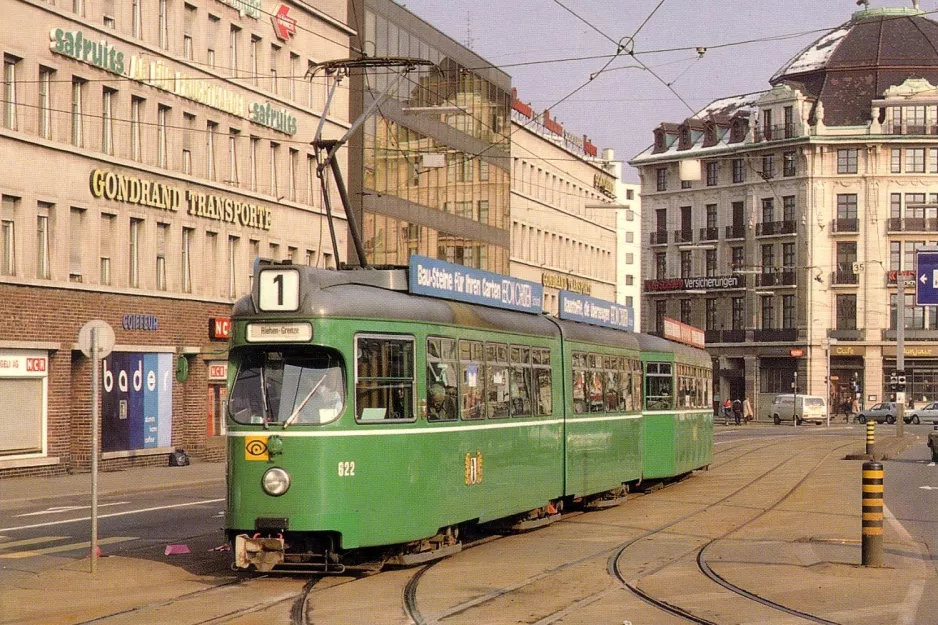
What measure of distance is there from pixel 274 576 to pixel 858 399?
8422 centimetres

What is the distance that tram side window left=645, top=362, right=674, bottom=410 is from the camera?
90.3ft

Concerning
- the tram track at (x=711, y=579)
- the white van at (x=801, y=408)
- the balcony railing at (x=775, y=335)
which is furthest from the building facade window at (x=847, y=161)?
the tram track at (x=711, y=579)

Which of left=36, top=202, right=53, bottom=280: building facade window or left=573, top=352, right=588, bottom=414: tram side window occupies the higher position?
left=36, top=202, right=53, bottom=280: building facade window

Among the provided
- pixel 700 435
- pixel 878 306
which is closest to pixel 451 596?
pixel 700 435

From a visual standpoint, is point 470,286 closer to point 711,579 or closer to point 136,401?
point 711,579

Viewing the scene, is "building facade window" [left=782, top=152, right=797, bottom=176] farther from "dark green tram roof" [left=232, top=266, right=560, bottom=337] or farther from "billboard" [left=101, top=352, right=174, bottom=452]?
"dark green tram roof" [left=232, top=266, right=560, bottom=337]

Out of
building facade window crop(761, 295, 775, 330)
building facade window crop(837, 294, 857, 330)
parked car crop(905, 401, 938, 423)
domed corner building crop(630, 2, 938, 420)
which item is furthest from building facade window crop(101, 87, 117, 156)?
building facade window crop(761, 295, 775, 330)

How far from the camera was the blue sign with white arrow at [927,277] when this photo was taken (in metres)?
38.3

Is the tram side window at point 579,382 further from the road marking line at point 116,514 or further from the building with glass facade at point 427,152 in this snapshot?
the building with glass facade at point 427,152

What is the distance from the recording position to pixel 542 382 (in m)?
20.3

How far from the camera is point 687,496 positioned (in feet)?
90.6

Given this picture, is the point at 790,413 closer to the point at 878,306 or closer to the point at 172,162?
the point at 878,306

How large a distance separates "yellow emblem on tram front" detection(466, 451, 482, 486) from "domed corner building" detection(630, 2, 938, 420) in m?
77.1

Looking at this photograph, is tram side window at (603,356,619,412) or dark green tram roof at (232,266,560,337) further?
tram side window at (603,356,619,412)
